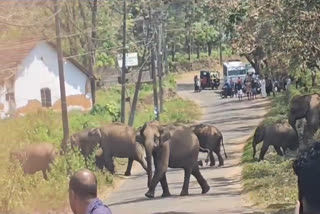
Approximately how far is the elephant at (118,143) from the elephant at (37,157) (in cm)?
242

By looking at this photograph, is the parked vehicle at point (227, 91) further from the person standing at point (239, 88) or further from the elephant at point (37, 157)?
the elephant at point (37, 157)

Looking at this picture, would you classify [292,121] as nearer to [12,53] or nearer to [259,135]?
[259,135]

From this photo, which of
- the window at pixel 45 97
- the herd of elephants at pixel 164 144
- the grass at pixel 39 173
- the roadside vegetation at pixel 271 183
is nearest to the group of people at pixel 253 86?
the grass at pixel 39 173

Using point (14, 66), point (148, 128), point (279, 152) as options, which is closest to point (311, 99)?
point (279, 152)

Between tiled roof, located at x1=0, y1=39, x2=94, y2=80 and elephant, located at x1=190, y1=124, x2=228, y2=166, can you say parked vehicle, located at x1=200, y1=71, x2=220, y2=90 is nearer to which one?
tiled roof, located at x1=0, y1=39, x2=94, y2=80

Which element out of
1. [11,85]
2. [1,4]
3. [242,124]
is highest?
[1,4]

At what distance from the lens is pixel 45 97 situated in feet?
135

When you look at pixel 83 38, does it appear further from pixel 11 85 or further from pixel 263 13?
pixel 263 13

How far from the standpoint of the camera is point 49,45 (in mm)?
39344

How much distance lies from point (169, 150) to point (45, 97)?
22029 mm

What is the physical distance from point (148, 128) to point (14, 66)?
631 inches

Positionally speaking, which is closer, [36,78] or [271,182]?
[271,182]

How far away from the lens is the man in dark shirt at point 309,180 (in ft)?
10.8

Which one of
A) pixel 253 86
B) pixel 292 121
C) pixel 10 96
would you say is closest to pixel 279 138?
pixel 292 121
